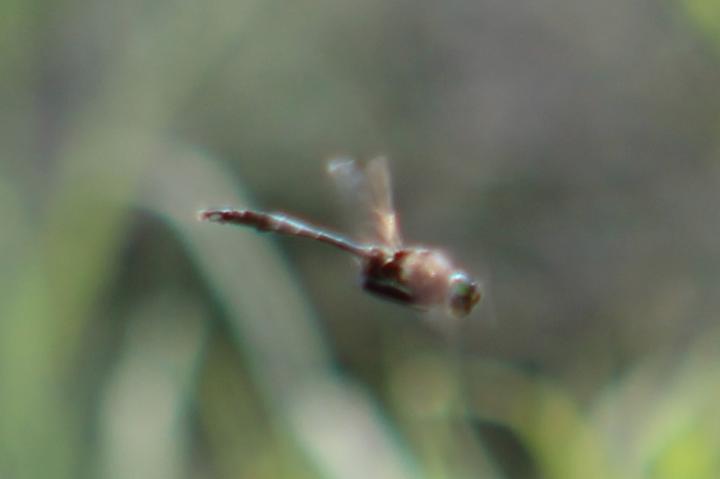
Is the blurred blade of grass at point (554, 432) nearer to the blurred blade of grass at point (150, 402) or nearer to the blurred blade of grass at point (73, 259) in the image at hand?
the blurred blade of grass at point (150, 402)

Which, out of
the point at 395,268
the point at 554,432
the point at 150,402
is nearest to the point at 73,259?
the point at 150,402

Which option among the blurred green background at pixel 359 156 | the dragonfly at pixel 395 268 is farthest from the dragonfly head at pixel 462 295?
the blurred green background at pixel 359 156

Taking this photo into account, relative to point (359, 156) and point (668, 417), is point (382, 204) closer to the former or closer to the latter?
point (668, 417)

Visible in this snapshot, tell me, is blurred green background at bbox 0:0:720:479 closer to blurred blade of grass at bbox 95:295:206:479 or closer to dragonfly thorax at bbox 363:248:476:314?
blurred blade of grass at bbox 95:295:206:479

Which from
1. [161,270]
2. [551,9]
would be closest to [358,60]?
[551,9]

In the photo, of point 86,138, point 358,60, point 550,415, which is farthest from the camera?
point 358,60

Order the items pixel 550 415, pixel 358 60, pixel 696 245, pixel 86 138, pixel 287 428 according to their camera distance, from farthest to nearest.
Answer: pixel 358 60
pixel 696 245
pixel 86 138
pixel 287 428
pixel 550 415

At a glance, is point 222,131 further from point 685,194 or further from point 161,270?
point 685,194
